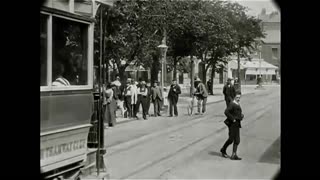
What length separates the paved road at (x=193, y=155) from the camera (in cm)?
923

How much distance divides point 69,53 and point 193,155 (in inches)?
231

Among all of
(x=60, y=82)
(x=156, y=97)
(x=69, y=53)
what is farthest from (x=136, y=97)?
(x=60, y=82)

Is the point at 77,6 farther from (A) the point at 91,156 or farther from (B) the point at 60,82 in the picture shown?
(A) the point at 91,156

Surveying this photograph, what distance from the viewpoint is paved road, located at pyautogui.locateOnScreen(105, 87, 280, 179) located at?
9234mm

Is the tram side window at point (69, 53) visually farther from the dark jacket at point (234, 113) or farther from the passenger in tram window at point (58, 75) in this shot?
the dark jacket at point (234, 113)

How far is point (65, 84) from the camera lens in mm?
6027

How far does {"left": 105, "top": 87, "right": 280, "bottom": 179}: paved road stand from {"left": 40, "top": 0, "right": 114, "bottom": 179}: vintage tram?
2.63 meters

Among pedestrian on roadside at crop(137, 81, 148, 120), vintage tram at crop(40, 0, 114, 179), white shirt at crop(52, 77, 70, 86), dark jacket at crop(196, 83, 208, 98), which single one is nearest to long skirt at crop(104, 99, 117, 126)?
pedestrian on roadside at crop(137, 81, 148, 120)

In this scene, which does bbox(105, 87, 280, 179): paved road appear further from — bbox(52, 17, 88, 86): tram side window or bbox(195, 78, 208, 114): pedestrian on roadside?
bbox(195, 78, 208, 114): pedestrian on roadside

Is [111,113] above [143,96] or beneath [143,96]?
beneath
